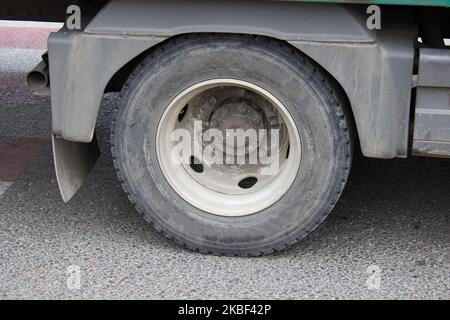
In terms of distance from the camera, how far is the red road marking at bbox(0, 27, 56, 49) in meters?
7.62

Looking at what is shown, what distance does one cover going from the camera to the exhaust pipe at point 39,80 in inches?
161

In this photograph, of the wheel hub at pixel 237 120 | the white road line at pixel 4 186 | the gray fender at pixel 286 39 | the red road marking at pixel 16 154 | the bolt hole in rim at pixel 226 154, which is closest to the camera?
the gray fender at pixel 286 39

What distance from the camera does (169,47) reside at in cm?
373

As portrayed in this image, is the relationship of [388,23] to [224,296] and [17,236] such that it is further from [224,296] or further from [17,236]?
[17,236]

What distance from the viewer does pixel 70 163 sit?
13.7ft

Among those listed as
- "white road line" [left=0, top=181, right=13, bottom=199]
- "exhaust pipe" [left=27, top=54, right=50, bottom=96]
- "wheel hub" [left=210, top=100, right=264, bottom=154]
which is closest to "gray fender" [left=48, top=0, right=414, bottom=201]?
"exhaust pipe" [left=27, top=54, right=50, bottom=96]

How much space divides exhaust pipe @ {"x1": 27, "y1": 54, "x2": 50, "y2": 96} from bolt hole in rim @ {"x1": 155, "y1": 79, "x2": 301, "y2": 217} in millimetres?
650

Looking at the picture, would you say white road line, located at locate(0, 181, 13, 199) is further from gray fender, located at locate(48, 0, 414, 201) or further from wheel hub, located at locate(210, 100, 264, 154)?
wheel hub, located at locate(210, 100, 264, 154)

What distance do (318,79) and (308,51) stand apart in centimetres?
16

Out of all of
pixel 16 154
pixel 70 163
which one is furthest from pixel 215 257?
pixel 16 154

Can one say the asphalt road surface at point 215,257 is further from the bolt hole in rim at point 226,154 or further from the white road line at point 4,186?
the bolt hole in rim at point 226,154

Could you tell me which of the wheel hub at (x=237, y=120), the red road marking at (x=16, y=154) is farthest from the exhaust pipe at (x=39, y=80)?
the red road marking at (x=16, y=154)

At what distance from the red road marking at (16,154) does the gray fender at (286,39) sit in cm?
138
